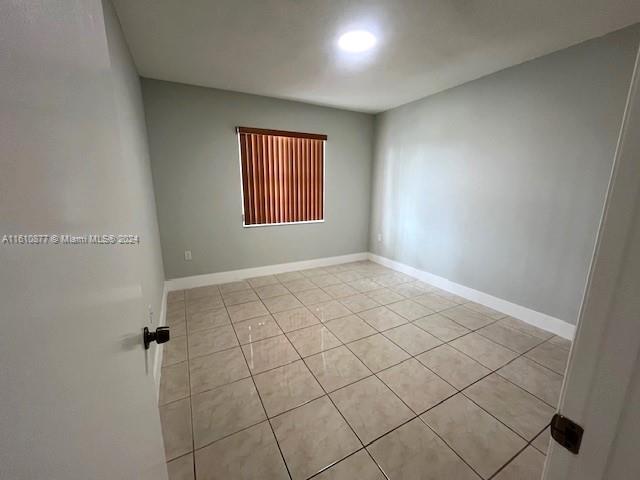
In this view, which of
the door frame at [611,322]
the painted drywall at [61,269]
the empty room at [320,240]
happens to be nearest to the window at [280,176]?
the empty room at [320,240]

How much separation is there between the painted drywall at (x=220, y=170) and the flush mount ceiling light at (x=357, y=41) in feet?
5.06

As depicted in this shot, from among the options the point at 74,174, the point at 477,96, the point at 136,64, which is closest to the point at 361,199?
the point at 477,96

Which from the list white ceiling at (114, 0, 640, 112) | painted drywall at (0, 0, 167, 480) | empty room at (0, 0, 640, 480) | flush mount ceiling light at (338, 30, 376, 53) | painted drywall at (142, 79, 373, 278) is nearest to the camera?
painted drywall at (0, 0, 167, 480)

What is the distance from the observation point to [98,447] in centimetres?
42

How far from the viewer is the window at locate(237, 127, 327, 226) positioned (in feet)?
10.9

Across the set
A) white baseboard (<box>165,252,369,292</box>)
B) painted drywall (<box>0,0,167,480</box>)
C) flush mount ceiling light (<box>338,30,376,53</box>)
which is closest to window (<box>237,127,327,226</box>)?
white baseboard (<box>165,252,369,292</box>)

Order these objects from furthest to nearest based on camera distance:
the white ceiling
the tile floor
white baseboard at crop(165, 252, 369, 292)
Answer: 1. white baseboard at crop(165, 252, 369, 292)
2. the white ceiling
3. the tile floor

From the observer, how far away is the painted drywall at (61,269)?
26 cm

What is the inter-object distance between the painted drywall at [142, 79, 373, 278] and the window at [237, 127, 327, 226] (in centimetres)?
10

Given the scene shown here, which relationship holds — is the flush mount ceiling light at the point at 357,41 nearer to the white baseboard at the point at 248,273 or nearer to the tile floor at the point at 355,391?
the tile floor at the point at 355,391

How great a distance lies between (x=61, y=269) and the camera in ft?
1.16

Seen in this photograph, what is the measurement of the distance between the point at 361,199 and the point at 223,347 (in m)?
3.12

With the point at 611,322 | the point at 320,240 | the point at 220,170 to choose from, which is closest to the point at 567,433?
the point at 611,322

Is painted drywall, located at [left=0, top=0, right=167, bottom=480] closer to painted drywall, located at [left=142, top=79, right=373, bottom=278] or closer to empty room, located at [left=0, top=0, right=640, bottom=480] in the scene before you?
empty room, located at [left=0, top=0, right=640, bottom=480]
